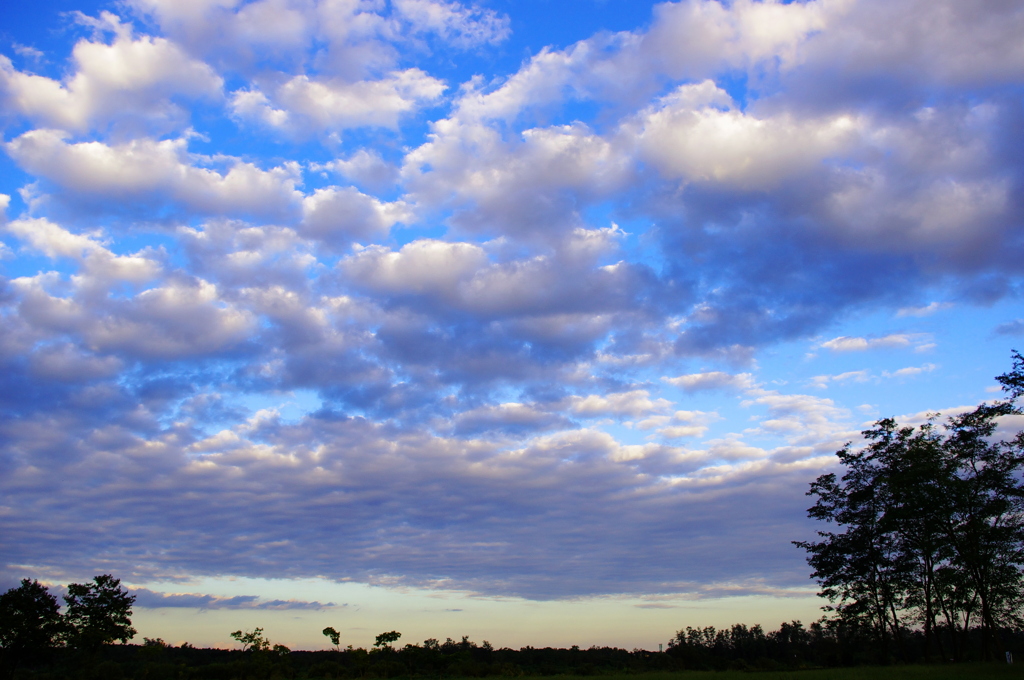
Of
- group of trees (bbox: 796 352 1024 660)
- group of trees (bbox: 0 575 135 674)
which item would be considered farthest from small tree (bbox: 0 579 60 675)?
group of trees (bbox: 796 352 1024 660)

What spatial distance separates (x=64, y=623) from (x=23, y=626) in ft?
12.7

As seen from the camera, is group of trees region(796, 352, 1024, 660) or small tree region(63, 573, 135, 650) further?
small tree region(63, 573, 135, 650)

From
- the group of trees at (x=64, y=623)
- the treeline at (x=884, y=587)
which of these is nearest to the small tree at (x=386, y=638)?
the treeline at (x=884, y=587)

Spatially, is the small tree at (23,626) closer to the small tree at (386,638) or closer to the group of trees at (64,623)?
the group of trees at (64,623)

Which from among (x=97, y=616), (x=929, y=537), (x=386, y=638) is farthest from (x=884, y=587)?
(x=97, y=616)

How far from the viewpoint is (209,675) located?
63156mm

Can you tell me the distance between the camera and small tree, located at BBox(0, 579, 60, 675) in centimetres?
6644

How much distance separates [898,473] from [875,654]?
2268 centimetres

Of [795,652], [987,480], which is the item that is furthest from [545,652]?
[987,480]

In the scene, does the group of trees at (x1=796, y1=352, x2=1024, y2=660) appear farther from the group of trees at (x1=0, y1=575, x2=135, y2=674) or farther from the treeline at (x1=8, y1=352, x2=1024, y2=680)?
the group of trees at (x1=0, y1=575, x2=135, y2=674)

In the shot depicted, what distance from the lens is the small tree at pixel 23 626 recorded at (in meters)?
66.4

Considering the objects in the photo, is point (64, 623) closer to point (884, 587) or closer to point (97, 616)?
point (97, 616)

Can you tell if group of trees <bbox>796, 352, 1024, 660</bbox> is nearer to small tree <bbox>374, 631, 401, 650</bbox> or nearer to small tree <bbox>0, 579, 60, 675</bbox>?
small tree <bbox>374, 631, 401, 650</bbox>

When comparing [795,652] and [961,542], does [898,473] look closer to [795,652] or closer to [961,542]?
[961,542]
